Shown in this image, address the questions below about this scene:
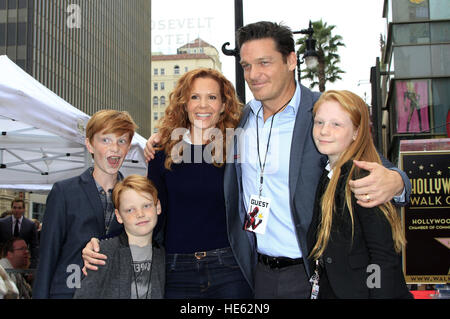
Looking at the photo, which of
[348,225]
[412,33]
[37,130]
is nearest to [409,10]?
[412,33]

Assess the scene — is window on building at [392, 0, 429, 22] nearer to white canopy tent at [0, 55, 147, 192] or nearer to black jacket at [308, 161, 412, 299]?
white canopy tent at [0, 55, 147, 192]

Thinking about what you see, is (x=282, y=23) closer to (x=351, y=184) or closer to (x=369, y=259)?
(x=351, y=184)

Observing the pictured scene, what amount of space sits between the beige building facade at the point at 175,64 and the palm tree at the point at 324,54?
2608 inches

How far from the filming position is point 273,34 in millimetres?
3219

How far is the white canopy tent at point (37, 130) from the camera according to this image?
4.68m

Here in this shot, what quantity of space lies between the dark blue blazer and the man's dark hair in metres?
1.42

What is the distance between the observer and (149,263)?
115 inches

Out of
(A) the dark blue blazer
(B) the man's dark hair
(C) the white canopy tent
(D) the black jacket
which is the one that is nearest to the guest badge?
(D) the black jacket

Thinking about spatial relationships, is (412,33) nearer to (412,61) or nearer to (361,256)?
(412,61)

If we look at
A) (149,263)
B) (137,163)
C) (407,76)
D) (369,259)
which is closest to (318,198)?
(369,259)

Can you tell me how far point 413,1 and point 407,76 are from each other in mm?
3274

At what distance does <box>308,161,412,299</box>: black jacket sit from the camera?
2250 mm

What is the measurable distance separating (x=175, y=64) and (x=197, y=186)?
119m

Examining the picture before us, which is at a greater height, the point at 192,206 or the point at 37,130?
the point at 37,130
